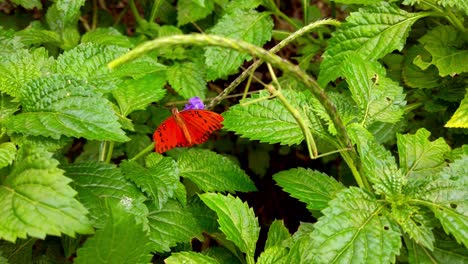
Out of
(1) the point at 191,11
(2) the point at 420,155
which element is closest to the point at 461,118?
(2) the point at 420,155

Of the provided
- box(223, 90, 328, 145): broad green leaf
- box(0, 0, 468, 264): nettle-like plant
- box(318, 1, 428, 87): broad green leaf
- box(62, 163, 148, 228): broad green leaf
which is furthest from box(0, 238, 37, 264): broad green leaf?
box(318, 1, 428, 87): broad green leaf

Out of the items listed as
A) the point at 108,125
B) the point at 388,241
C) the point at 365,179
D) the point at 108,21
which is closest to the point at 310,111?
the point at 365,179

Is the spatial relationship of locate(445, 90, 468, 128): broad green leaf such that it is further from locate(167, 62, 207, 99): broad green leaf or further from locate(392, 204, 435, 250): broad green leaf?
locate(167, 62, 207, 99): broad green leaf

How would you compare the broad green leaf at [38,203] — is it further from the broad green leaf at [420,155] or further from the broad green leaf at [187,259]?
the broad green leaf at [420,155]

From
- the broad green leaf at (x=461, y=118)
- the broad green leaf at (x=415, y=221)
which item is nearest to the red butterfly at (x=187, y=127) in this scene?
the broad green leaf at (x=415, y=221)

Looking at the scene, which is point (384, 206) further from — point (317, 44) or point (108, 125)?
point (317, 44)

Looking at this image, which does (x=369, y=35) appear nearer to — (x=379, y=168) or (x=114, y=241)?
(x=379, y=168)
